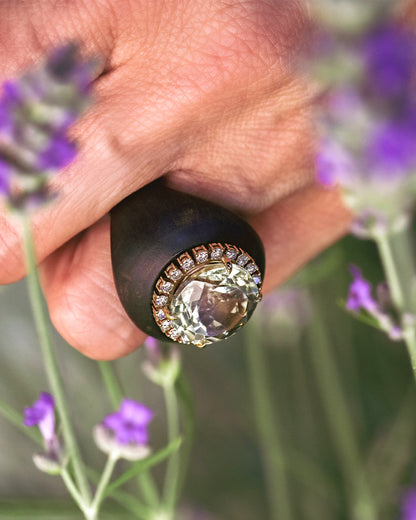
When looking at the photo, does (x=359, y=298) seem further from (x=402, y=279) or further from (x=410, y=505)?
(x=410, y=505)

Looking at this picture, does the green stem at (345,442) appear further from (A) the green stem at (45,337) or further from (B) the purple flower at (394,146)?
(B) the purple flower at (394,146)

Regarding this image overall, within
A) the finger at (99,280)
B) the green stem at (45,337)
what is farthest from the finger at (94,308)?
the green stem at (45,337)

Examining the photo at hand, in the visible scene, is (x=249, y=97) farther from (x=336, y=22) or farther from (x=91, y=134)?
(x=336, y=22)

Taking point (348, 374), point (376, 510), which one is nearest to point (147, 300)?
point (376, 510)

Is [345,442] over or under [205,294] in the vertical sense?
under

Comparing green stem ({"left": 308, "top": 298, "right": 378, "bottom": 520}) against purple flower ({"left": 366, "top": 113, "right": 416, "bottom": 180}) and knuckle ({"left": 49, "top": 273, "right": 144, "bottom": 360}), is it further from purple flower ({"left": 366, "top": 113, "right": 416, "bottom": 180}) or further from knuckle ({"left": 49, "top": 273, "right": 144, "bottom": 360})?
purple flower ({"left": 366, "top": 113, "right": 416, "bottom": 180})

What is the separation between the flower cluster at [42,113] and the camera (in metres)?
0.19

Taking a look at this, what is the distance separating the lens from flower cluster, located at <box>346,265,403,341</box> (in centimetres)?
30

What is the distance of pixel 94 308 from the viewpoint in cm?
41

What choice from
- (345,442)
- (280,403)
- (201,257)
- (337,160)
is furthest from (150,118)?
(280,403)

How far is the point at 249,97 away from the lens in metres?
0.38

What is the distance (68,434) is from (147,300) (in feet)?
0.32

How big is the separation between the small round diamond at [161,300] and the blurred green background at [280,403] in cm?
24

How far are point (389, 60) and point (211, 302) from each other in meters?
0.21
